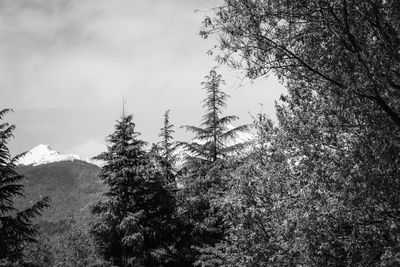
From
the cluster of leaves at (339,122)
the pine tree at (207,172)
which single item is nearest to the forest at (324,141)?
the cluster of leaves at (339,122)

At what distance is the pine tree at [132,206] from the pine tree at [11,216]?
10.7 feet

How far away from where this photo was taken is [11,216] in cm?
1869

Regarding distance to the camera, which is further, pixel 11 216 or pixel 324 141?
pixel 11 216

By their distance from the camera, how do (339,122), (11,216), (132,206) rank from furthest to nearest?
(132,206) → (11,216) → (339,122)

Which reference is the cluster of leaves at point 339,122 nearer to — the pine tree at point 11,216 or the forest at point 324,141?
the forest at point 324,141

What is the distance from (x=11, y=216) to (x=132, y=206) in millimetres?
6062

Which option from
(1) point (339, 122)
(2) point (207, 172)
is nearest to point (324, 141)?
(1) point (339, 122)

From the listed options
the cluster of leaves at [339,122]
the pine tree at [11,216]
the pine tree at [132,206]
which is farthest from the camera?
the pine tree at [132,206]

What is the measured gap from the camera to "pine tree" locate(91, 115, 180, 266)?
2097 cm

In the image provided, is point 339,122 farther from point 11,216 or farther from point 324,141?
point 11,216

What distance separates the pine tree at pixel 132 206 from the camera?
20969 mm

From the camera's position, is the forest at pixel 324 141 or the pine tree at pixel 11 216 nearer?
the forest at pixel 324 141

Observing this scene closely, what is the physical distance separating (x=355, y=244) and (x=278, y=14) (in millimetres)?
5136

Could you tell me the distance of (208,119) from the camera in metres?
24.0
